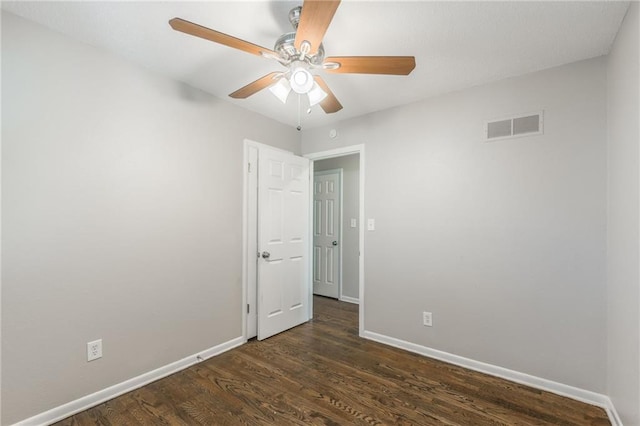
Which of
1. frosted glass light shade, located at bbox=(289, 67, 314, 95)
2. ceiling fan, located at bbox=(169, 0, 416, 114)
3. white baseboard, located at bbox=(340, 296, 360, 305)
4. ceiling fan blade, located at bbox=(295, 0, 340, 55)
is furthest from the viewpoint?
white baseboard, located at bbox=(340, 296, 360, 305)

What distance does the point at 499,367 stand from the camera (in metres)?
2.30

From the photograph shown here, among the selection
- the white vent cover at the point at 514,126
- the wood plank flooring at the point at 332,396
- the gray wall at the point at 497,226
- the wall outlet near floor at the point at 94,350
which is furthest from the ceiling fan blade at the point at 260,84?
the wood plank flooring at the point at 332,396

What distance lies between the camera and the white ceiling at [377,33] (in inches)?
61.2

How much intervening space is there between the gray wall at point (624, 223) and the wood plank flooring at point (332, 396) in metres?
0.46

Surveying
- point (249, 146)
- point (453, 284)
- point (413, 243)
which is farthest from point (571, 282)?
point (249, 146)

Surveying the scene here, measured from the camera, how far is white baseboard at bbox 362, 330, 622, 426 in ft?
6.28

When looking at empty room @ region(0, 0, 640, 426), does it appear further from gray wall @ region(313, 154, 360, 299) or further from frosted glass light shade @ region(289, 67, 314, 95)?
gray wall @ region(313, 154, 360, 299)

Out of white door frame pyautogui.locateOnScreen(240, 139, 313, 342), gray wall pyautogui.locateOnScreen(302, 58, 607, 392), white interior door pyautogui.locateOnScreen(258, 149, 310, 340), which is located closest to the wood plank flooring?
gray wall pyautogui.locateOnScreen(302, 58, 607, 392)

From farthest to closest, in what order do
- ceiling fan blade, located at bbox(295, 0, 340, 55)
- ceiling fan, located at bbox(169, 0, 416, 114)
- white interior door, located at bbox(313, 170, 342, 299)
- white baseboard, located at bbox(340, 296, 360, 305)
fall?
white interior door, located at bbox(313, 170, 342, 299) → white baseboard, located at bbox(340, 296, 360, 305) → ceiling fan, located at bbox(169, 0, 416, 114) → ceiling fan blade, located at bbox(295, 0, 340, 55)

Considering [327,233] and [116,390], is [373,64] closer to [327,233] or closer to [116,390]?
[116,390]

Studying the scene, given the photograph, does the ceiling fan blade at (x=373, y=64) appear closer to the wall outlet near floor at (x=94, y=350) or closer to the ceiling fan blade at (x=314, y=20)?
the ceiling fan blade at (x=314, y=20)

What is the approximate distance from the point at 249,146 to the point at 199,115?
56 cm

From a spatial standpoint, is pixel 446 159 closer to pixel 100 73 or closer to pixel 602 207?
pixel 602 207

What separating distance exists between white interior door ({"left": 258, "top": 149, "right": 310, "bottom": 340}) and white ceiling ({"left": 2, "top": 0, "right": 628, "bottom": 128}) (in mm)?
1097
